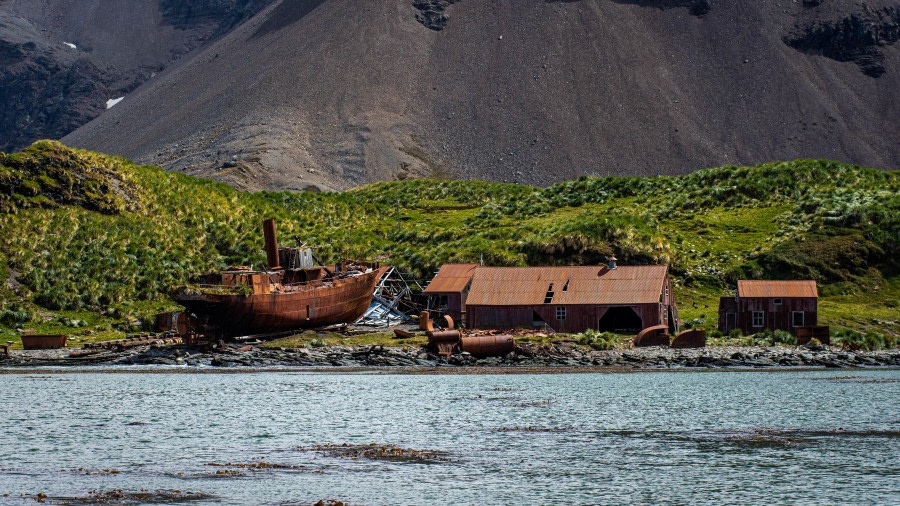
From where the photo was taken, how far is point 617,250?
82812mm

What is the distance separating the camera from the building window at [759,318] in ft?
225

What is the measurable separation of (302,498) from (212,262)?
6366 cm

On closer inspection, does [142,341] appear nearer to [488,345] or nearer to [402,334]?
[402,334]

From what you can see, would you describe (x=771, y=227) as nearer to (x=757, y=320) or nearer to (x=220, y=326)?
(x=757, y=320)

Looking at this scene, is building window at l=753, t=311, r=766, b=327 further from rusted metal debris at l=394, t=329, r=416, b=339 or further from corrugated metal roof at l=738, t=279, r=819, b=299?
rusted metal debris at l=394, t=329, r=416, b=339

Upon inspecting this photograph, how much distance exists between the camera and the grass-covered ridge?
79.1 m

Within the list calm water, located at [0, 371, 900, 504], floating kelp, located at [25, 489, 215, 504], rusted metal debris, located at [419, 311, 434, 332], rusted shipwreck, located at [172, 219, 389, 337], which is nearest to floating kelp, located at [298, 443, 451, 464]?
calm water, located at [0, 371, 900, 504]

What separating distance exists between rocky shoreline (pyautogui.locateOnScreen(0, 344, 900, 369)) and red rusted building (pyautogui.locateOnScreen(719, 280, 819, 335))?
341cm

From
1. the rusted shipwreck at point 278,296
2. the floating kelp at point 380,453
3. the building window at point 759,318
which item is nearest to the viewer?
the floating kelp at point 380,453

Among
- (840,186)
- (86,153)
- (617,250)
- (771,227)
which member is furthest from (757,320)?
(86,153)

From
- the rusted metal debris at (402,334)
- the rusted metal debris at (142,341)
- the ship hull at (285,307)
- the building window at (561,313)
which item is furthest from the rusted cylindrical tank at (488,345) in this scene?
the rusted metal debris at (142,341)

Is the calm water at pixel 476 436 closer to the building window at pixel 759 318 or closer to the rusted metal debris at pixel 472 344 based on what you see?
the rusted metal debris at pixel 472 344

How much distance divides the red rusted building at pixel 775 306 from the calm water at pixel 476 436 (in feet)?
35.3

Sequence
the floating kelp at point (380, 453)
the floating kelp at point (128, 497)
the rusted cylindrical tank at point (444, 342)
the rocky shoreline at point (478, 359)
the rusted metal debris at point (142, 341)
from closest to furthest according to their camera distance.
→ the floating kelp at point (128, 497)
the floating kelp at point (380, 453)
the rocky shoreline at point (478, 359)
the rusted cylindrical tank at point (444, 342)
the rusted metal debris at point (142, 341)
